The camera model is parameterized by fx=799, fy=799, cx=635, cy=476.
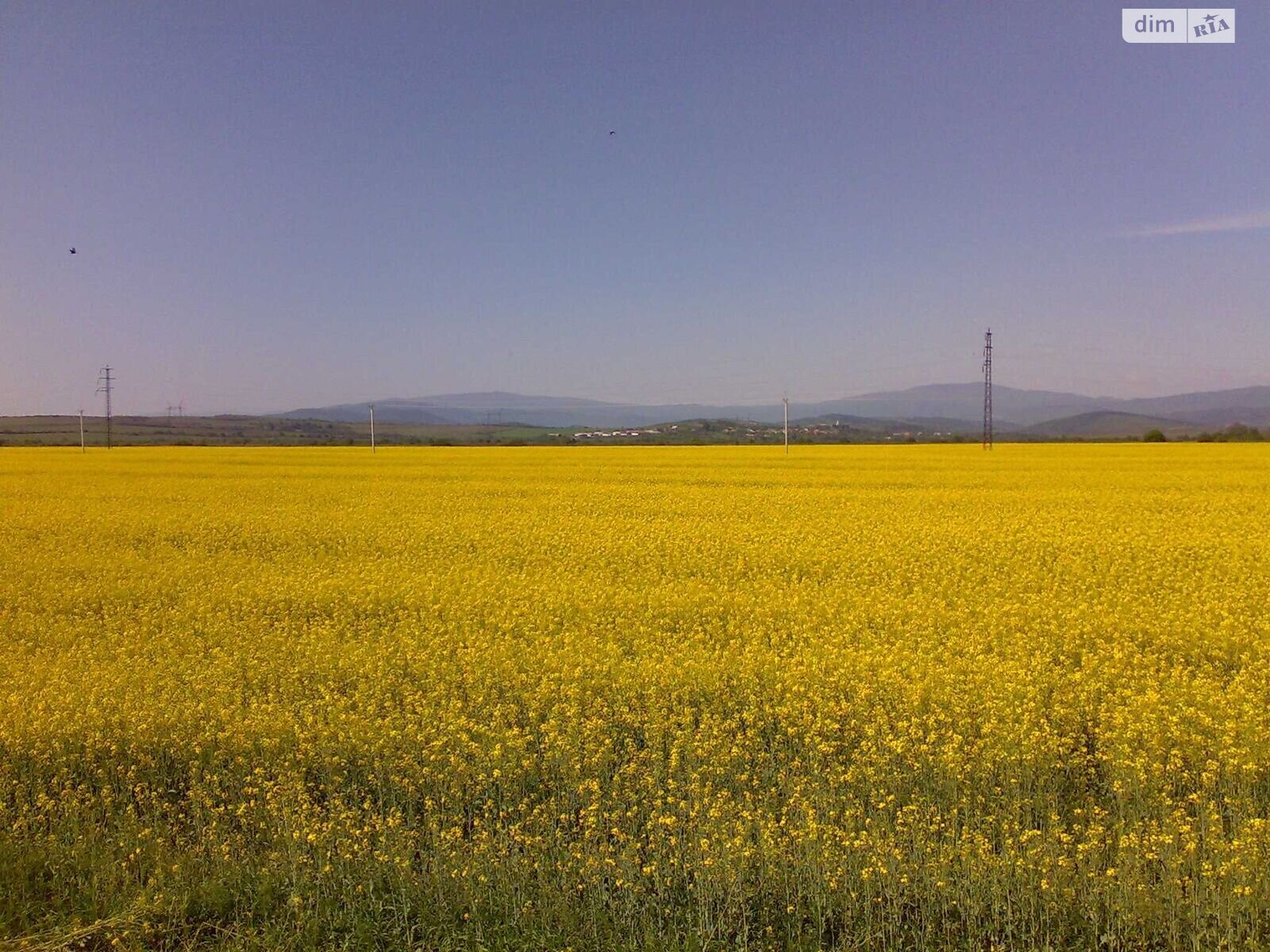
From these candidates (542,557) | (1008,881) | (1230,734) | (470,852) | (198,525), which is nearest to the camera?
(1008,881)

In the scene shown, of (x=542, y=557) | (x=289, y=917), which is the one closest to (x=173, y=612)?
(x=542, y=557)

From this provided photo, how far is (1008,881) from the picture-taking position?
4000 millimetres

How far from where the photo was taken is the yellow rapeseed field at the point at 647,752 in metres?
3.99

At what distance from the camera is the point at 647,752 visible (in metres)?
5.46

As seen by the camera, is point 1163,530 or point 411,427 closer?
point 1163,530

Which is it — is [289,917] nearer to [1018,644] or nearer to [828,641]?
[828,641]

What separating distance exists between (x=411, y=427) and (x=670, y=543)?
123422 millimetres

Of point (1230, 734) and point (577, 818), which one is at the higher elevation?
point (1230, 734)

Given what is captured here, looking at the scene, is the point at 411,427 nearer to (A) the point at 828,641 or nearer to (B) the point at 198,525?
(B) the point at 198,525

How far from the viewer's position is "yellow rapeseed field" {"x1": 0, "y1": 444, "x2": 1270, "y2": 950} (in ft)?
13.1

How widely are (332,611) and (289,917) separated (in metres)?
6.18

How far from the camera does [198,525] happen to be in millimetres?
17438

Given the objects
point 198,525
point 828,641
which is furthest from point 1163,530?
point 198,525

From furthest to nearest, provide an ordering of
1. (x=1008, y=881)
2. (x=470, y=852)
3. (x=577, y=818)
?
(x=577, y=818) < (x=470, y=852) < (x=1008, y=881)
